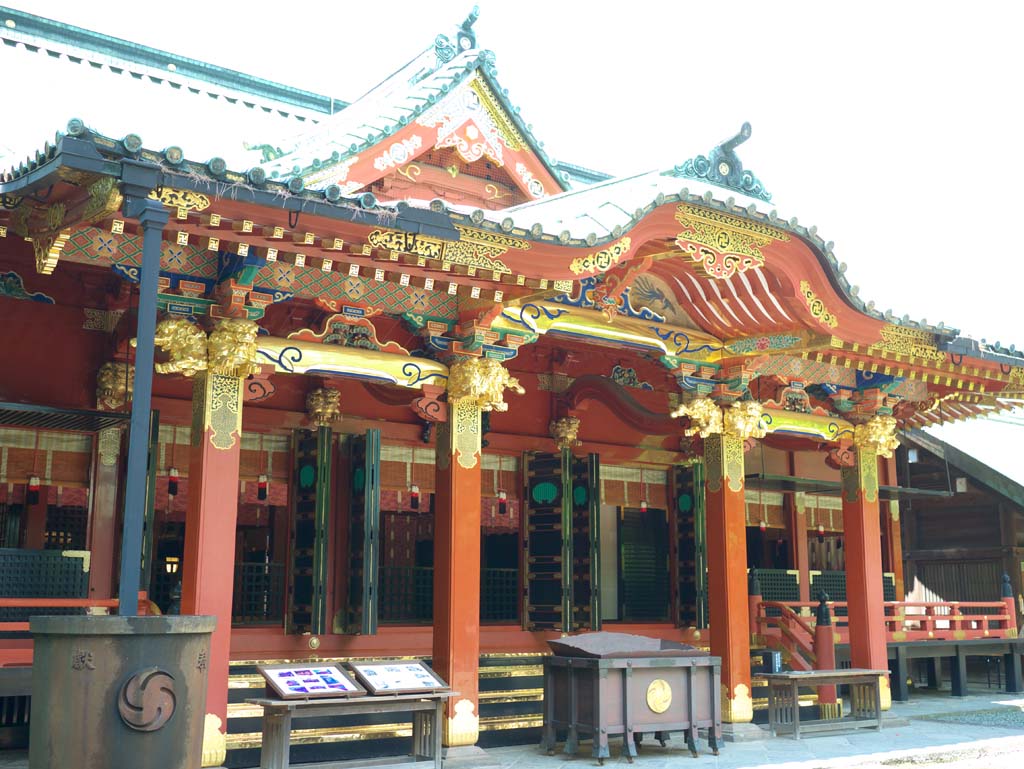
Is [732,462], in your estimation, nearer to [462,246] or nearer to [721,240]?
[721,240]

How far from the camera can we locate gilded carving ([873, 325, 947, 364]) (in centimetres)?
1090

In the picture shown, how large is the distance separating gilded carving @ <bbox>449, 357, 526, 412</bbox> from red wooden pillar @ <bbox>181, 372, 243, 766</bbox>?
189 centimetres

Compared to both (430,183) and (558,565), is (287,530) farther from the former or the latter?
(430,183)

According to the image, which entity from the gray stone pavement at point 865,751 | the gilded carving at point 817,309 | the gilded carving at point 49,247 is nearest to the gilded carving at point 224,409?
the gilded carving at point 49,247

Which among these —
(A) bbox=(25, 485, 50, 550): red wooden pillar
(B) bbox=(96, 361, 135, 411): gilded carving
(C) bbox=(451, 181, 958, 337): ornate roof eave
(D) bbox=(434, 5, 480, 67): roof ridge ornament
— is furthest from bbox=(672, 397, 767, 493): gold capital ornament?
(A) bbox=(25, 485, 50, 550): red wooden pillar

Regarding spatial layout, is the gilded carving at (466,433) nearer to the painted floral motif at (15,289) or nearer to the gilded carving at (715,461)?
the gilded carving at (715,461)

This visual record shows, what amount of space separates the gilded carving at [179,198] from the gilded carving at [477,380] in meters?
3.03

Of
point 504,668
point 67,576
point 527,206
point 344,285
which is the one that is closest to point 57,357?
point 67,576

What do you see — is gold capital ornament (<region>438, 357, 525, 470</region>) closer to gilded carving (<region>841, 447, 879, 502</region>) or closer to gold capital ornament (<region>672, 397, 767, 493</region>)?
gold capital ornament (<region>672, 397, 767, 493</region>)

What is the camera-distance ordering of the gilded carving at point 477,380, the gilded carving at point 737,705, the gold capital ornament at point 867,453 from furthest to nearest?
the gold capital ornament at point 867,453, the gilded carving at point 737,705, the gilded carving at point 477,380

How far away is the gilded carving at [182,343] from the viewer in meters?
8.02

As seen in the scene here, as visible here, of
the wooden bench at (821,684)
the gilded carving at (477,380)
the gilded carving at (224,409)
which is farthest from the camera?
the wooden bench at (821,684)

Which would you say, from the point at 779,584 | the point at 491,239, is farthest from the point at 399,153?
the point at 779,584

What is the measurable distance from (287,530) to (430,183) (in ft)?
14.4
